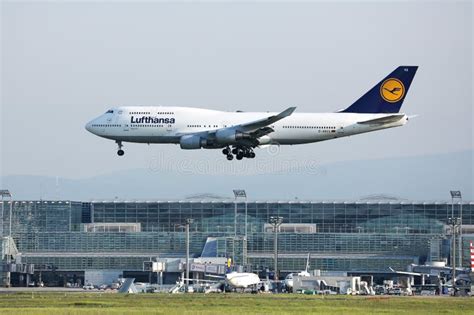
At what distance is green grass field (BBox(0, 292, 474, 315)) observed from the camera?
84.1 meters

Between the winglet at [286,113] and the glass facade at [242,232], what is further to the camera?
the glass facade at [242,232]

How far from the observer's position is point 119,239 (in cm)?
18588

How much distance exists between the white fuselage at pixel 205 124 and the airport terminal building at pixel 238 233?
202 ft

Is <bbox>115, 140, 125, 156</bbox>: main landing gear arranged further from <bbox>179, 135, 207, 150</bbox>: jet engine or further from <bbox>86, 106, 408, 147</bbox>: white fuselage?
<bbox>179, 135, 207, 150</bbox>: jet engine

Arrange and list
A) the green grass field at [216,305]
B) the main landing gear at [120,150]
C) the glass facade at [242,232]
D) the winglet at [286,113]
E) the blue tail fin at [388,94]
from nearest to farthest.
A: the green grass field at [216,305] → the winglet at [286,113] → the main landing gear at [120,150] → the blue tail fin at [388,94] → the glass facade at [242,232]

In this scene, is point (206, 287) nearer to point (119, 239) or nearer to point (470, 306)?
point (470, 306)

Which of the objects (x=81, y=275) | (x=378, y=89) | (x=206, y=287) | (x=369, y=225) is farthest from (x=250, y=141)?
(x=369, y=225)

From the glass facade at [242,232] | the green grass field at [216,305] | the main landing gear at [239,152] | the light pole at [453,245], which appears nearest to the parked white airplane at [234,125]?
the main landing gear at [239,152]

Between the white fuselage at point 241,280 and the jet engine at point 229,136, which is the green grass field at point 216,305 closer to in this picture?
the jet engine at point 229,136

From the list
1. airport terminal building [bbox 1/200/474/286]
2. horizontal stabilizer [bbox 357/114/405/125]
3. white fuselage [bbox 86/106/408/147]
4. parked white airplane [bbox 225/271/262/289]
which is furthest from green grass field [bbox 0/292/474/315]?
airport terminal building [bbox 1/200/474/286]

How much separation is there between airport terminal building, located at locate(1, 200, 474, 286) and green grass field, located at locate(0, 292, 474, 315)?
71406 mm

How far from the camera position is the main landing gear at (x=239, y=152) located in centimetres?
11462

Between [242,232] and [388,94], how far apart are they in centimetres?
7534

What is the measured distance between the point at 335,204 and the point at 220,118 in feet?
275
